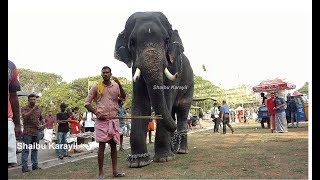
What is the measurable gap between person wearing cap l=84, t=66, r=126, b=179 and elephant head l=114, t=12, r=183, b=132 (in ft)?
1.85

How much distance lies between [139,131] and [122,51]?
133 centimetres

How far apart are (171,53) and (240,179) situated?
253 cm

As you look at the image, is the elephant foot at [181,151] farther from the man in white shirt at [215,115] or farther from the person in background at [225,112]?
the man in white shirt at [215,115]

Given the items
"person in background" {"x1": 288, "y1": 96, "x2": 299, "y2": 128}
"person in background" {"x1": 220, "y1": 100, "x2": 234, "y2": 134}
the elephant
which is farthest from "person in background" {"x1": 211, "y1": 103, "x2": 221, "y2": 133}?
the elephant

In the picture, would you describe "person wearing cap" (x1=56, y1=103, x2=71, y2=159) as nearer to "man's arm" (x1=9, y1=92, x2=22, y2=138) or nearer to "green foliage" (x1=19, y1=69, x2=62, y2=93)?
"green foliage" (x1=19, y1=69, x2=62, y2=93)

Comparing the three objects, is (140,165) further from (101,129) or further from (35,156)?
(35,156)

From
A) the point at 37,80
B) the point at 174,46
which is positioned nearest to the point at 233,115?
the point at 37,80

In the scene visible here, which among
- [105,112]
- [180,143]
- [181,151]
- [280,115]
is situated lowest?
[181,151]

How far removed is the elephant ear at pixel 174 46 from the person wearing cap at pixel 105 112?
4.74 ft

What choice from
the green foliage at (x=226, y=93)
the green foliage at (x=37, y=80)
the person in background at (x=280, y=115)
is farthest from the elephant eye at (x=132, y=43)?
the person in background at (x=280, y=115)

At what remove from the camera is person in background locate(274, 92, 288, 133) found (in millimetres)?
12099

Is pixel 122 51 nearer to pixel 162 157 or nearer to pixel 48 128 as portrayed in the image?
pixel 162 157

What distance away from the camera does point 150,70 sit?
5660 millimetres
